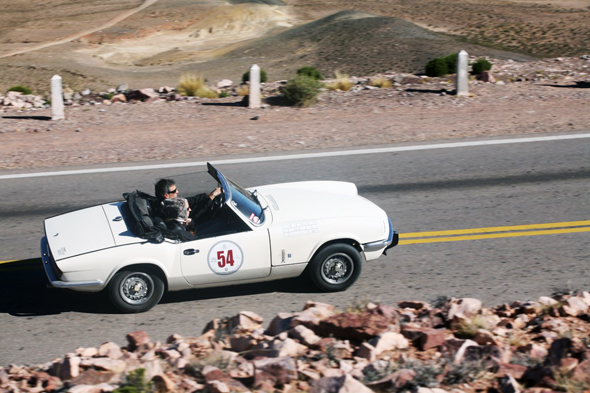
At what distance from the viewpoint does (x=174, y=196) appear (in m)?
8.54

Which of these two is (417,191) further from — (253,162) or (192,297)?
(192,297)

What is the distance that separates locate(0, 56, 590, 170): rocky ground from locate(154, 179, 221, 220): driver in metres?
6.09

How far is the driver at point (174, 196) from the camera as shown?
8.50 m

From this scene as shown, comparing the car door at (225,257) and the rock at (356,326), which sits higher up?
the car door at (225,257)

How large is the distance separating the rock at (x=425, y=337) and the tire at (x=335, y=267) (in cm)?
188

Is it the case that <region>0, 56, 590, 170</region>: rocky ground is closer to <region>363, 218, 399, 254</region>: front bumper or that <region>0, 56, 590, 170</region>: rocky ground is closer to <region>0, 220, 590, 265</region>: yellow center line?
<region>0, 220, 590, 265</region>: yellow center line

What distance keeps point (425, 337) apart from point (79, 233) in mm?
4089

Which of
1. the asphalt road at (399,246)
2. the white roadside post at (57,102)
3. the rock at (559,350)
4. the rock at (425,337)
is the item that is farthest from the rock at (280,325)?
the white roadside post at (57,102)

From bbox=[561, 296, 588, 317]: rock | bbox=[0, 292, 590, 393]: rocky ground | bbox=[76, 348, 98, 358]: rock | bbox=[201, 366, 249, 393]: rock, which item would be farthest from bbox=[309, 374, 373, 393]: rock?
bbox=[561, 296, 588, 317]: rock

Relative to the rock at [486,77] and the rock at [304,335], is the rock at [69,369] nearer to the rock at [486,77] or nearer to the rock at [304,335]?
the rock at [304,335]

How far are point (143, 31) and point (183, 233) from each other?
4134 cm

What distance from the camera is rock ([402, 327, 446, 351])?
645cm

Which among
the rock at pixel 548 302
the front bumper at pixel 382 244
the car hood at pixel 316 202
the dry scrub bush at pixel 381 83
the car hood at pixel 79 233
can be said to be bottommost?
the rock at pixel 548 302

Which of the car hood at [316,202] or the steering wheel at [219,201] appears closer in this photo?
the steering wheel at [219,201]
